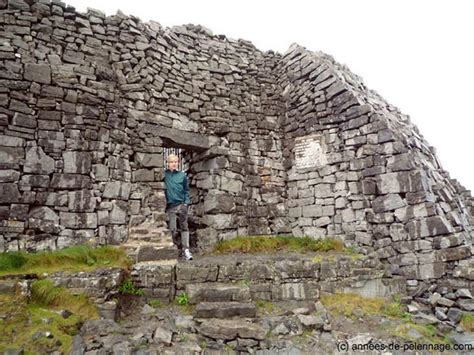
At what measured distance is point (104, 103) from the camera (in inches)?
256

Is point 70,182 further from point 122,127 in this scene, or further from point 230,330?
point 230,330

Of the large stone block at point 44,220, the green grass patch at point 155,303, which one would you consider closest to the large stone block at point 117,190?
the large stone block at point 44,220

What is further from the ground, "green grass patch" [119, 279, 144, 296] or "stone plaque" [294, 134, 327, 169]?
"stone plaque" [294, 134, 327, 169]

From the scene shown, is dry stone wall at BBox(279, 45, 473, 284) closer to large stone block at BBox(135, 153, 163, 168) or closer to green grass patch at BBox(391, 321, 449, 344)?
green grass patch at BBox(391, 321, 449, 344)

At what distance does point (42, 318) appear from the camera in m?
4.11

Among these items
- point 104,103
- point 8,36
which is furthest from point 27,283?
point 8,36

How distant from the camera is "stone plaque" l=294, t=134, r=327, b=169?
8.01 meters

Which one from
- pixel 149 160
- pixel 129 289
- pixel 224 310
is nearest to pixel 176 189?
pixel 149 160

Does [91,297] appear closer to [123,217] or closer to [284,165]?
[123,217]

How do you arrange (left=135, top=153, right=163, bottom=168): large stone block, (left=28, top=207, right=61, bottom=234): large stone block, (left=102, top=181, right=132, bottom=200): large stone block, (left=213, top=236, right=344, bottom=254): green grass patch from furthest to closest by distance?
(left=213, top=236, right=344, bottom=254): green grass patch < (left=135, top=153, right=163, bottom=168): large stone block < (left=102, top=181, right=132, bottom=200): large stone block < (left=28, top=207, right=61, bottom=234): large stone block

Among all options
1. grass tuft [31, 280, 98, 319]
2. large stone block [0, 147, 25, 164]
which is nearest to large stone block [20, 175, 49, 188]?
large stone block [0, 147, 25, 164]

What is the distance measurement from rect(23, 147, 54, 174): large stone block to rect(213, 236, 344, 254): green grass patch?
3809 millimetres

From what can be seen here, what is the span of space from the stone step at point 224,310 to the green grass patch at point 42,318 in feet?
5.07

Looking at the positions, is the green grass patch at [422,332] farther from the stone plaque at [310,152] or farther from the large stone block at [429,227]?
the stone plaque at [310,152]
